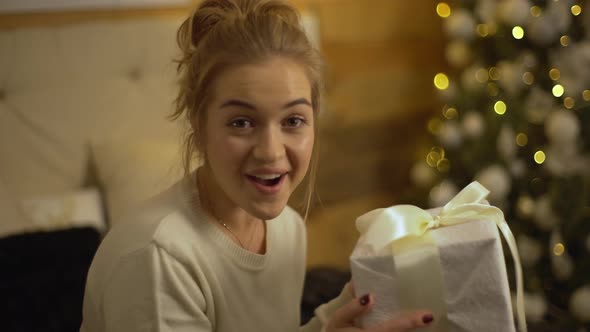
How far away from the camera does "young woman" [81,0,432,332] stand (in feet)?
2.91

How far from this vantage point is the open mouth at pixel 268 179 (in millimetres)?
908

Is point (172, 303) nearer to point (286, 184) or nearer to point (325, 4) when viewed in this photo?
point (286, 184)

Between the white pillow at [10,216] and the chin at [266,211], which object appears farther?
the white pillow at [10,216]

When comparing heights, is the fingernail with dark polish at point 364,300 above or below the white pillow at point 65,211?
above

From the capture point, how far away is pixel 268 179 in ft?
3.01

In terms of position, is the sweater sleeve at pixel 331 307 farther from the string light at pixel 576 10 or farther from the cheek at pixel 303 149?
the string light at pixel 576 10

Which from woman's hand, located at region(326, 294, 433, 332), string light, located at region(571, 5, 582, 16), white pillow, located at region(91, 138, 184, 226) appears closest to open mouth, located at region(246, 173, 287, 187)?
woman's hand, located at region(326, 294, 433, 332)

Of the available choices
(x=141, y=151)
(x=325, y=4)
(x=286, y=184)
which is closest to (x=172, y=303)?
(x=286, y=184)

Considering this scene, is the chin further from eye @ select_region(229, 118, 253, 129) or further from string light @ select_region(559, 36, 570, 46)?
string light @ select_region(559, 36, 570, 46)

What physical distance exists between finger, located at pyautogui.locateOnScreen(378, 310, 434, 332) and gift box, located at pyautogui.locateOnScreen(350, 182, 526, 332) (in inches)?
1.1

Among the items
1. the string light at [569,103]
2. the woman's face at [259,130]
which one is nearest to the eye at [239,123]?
the woman's face at [259,130]

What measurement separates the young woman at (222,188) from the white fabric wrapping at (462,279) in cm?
3

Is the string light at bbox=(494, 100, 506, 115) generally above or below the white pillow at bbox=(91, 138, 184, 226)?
above

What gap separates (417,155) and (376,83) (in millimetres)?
428
